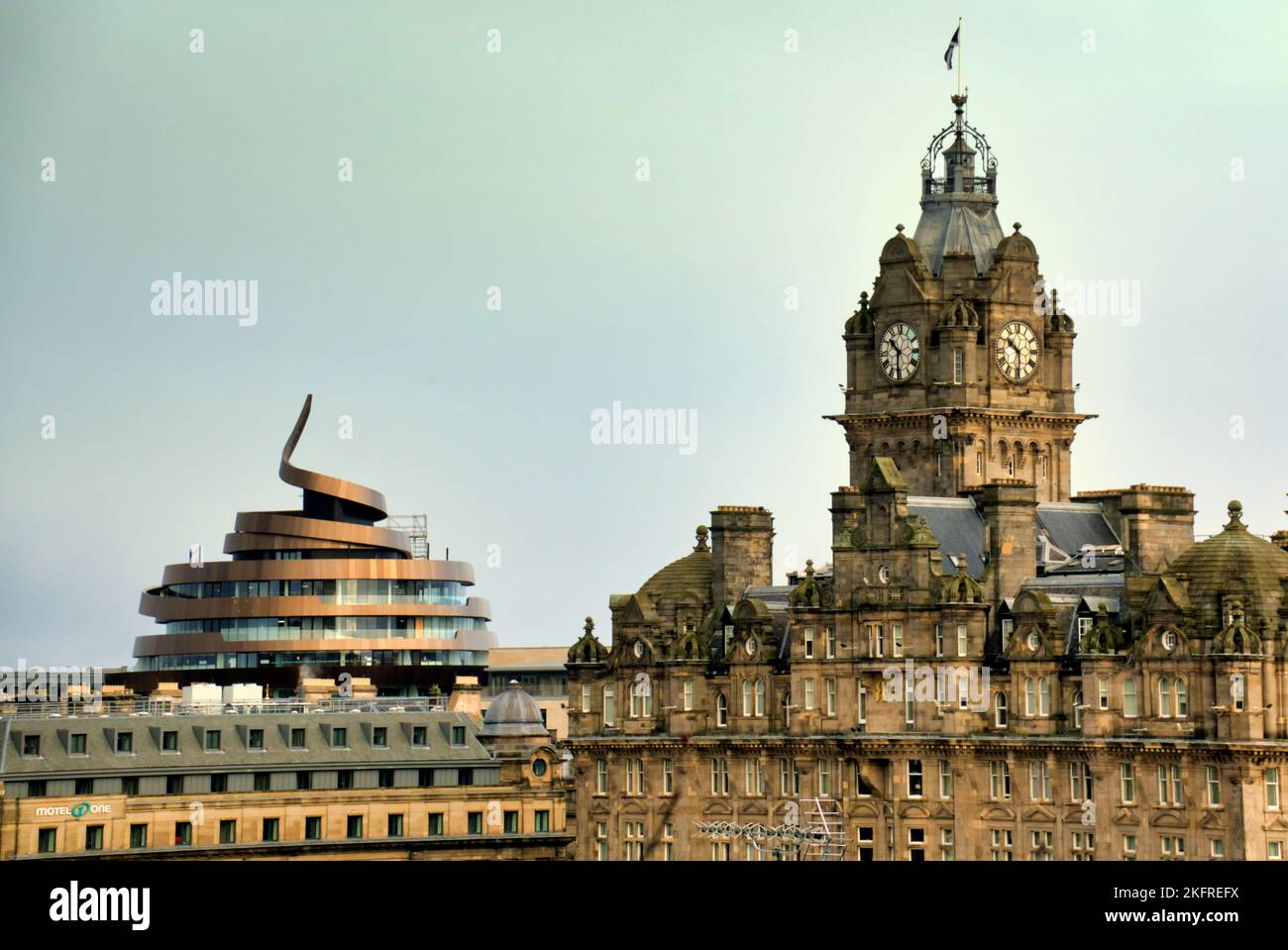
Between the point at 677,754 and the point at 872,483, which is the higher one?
the point at 872,483

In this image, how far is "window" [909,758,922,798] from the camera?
14738 cm

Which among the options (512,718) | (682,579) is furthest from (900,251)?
(512,718)

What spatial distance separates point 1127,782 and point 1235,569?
33.9 ft

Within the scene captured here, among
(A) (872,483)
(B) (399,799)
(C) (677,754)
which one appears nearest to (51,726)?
(B) (399,799)

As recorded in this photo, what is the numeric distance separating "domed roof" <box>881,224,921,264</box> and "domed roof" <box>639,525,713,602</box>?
61.5ft

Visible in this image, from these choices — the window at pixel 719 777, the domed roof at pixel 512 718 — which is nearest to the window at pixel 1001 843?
the window at pixel 719 777

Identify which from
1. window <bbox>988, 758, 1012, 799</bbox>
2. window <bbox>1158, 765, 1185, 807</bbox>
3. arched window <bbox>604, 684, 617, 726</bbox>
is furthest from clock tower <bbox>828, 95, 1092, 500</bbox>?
window <bbox>1158, 765, 1185, 807</bbox>

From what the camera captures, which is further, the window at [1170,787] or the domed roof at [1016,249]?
the domed roof at [1016,249]

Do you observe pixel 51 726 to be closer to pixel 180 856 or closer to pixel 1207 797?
pixel 180 856

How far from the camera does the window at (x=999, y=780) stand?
143 m

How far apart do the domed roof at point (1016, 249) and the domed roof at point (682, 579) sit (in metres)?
22.3

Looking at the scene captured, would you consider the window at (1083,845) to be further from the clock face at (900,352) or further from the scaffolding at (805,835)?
the clock face at (900,352)
